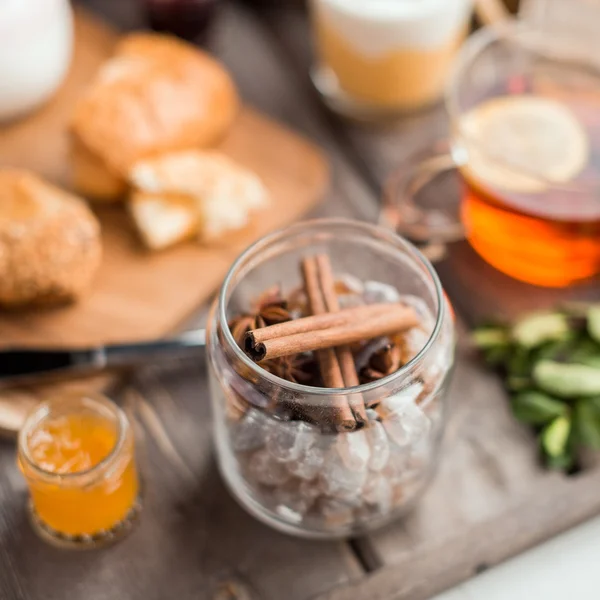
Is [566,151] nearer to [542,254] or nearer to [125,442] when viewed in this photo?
[542,254]

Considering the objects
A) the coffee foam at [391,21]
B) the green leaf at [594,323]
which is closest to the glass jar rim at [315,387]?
the green leaf at [594,323]

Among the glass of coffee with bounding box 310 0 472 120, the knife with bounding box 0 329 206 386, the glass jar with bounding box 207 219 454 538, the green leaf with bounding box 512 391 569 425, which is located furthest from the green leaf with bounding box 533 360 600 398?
the glass of coffee with bounding box 310 0 472 120

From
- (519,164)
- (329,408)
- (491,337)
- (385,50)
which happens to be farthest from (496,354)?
(385,50)

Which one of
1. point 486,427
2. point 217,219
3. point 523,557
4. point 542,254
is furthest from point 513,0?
point 523,557

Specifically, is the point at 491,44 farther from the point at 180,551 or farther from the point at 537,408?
the point at 180,551

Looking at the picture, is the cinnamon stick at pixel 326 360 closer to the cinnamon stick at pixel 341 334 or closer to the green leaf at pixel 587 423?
the cinnamon stick at pixel 341 334
